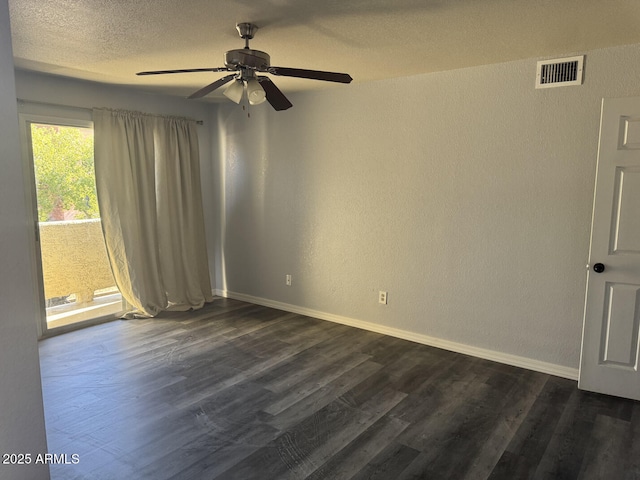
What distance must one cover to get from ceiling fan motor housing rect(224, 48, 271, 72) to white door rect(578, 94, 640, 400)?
2.24m

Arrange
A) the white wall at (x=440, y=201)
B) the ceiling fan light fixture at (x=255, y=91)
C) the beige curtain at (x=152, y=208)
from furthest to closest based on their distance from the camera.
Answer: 1. the beige curtain at (x=152, y=208)
2. the white wall at (x=440, y=201)
3. the ceiling fan light fixture at (x=255, y=91)

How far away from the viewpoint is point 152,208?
478 centimetres

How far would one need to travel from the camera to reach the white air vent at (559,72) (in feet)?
10.2

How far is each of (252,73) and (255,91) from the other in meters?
0.11

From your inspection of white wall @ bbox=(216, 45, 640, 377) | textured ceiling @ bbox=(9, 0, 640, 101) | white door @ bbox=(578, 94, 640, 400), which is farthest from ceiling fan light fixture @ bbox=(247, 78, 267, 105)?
white door @ bbox=(578, 94, 640, 400)

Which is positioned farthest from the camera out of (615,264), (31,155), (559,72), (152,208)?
(152,208)

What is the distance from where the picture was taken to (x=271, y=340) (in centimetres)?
411

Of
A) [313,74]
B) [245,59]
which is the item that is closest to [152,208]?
[245,59]

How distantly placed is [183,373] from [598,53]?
380 cm

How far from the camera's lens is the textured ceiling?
2271mm

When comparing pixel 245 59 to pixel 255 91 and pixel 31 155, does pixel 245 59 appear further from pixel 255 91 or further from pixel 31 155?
pixel 31 155

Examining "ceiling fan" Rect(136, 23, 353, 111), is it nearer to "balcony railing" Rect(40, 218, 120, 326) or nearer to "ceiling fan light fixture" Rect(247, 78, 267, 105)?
"ceiling fan light fixture" Rect(247, 78, 267, 105)

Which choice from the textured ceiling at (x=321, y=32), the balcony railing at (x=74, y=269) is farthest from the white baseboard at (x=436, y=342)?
the textured ceiling at (x=321, y=32)

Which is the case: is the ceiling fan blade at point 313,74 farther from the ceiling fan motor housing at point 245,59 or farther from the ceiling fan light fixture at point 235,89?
the ceiling fan light fixture at point 235,89
